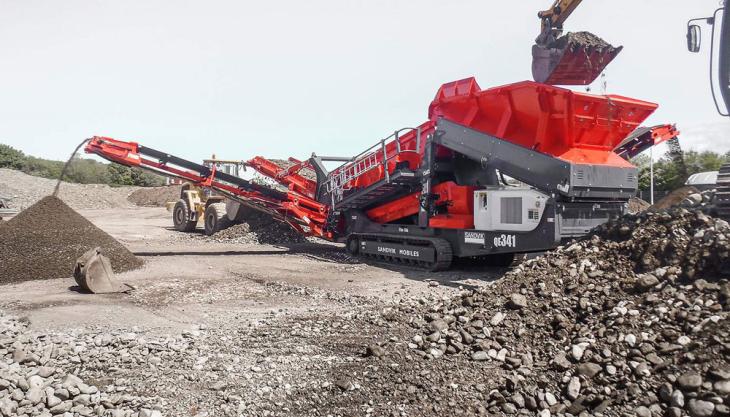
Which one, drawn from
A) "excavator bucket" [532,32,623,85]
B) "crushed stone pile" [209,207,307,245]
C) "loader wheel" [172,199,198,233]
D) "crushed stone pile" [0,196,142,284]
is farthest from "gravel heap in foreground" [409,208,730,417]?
"loader wheel" [172,199,198,233]

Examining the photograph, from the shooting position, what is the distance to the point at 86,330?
5375 millimetres

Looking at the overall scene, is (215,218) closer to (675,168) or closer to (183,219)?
(183,219)

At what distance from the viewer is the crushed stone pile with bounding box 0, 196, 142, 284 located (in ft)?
28.7

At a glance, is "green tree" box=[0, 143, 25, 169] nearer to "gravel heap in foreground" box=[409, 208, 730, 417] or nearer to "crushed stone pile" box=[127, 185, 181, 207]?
"crushed stone pile" box=[127, 185, 181, 207]

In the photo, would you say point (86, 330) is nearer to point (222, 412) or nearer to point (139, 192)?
point (222, 412)

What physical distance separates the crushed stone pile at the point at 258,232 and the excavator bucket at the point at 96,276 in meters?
7.01

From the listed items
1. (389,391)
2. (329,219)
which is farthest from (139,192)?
(389,391)

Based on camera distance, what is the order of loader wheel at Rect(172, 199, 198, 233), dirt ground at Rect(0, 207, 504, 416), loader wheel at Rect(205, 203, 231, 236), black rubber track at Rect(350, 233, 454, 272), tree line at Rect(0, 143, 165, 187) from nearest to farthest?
dirt ground at Rect(0, 207, 504, 416) < black rubber track at Rect(350, 233, 454, 272) < loader wheel at Rect(205, 203, 231, 236) < loader wheel at Rect(172, 199, 198, 233) < tree line at Rect(0, 143, 165, 187)

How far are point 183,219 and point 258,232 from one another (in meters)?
4.28

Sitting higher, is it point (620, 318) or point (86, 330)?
point (620, 318)

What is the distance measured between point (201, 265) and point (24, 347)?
6025mm

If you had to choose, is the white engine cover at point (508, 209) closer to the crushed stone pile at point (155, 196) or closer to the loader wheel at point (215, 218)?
the loader wheel at point (215, 218)

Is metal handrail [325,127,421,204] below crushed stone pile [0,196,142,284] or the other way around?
the other way around

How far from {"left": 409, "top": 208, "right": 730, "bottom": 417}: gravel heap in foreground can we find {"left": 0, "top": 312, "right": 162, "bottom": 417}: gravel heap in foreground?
2148 millimetres
